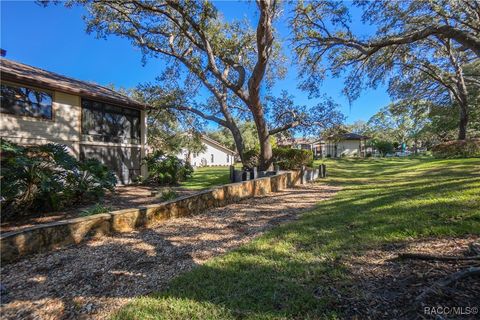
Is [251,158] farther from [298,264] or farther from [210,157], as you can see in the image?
[210,157]

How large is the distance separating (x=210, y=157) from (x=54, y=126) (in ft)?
110

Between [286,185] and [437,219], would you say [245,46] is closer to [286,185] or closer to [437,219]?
[286,185]

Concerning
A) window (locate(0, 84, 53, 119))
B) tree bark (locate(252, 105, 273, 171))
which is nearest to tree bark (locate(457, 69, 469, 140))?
tree bark (locate(252, 105, 273, 171))

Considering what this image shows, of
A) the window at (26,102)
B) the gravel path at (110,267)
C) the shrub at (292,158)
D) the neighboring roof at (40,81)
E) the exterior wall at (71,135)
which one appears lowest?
the gravel path at (110,267)

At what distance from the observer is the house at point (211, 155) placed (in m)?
41.3

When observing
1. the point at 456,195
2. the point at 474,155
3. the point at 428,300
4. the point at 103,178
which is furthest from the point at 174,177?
the point at 474,155

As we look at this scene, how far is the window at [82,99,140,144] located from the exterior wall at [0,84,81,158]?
17.8 inches

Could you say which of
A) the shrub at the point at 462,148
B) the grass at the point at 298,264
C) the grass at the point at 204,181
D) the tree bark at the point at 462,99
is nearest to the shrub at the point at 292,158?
the grass at the point at 204,181

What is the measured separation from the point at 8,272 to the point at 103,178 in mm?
4832

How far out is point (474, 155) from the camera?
16812 mm

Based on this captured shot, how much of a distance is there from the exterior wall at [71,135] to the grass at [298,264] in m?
9.86

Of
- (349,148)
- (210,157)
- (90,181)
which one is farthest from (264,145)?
(349,148)

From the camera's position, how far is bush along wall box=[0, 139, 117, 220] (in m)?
5.46

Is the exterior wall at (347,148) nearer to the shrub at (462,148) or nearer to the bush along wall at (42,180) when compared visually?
the shrub at (462,148)
